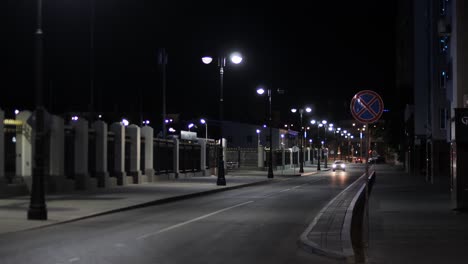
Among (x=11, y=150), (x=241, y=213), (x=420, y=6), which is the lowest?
(x=241, y=213)

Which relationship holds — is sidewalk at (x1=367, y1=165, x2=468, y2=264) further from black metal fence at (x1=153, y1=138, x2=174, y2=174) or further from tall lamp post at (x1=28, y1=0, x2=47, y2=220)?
black metal fence at (x1=153, y1=138, x2=174, y2=174)

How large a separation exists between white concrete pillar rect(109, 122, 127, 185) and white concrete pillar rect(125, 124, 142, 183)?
172 centimetres

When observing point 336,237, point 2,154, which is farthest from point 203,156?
point 336,237

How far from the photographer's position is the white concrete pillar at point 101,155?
3447 centimetres

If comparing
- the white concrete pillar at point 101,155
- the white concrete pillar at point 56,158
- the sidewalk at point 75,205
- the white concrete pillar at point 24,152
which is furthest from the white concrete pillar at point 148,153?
the white concrete pillar at point 24,152

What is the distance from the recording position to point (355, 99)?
1323cm

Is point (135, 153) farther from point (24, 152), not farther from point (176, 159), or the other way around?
point (24, 152)

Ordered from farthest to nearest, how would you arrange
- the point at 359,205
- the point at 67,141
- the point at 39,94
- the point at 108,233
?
1. the point at 67,141
2. the point at 359,205
3. the point at 39,94
4. the point at 108,233

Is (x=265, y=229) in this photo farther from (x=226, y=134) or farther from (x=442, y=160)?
(x=226, y=134)

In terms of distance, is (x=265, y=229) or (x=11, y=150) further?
(x=11, y=150)

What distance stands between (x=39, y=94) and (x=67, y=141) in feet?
50.3

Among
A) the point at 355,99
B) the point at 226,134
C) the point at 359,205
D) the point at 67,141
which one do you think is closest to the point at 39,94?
the point at 355,99

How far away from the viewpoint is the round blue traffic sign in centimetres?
1316

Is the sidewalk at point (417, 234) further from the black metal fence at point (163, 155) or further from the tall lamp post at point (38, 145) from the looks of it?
the black metal fence at point (163, 155)
